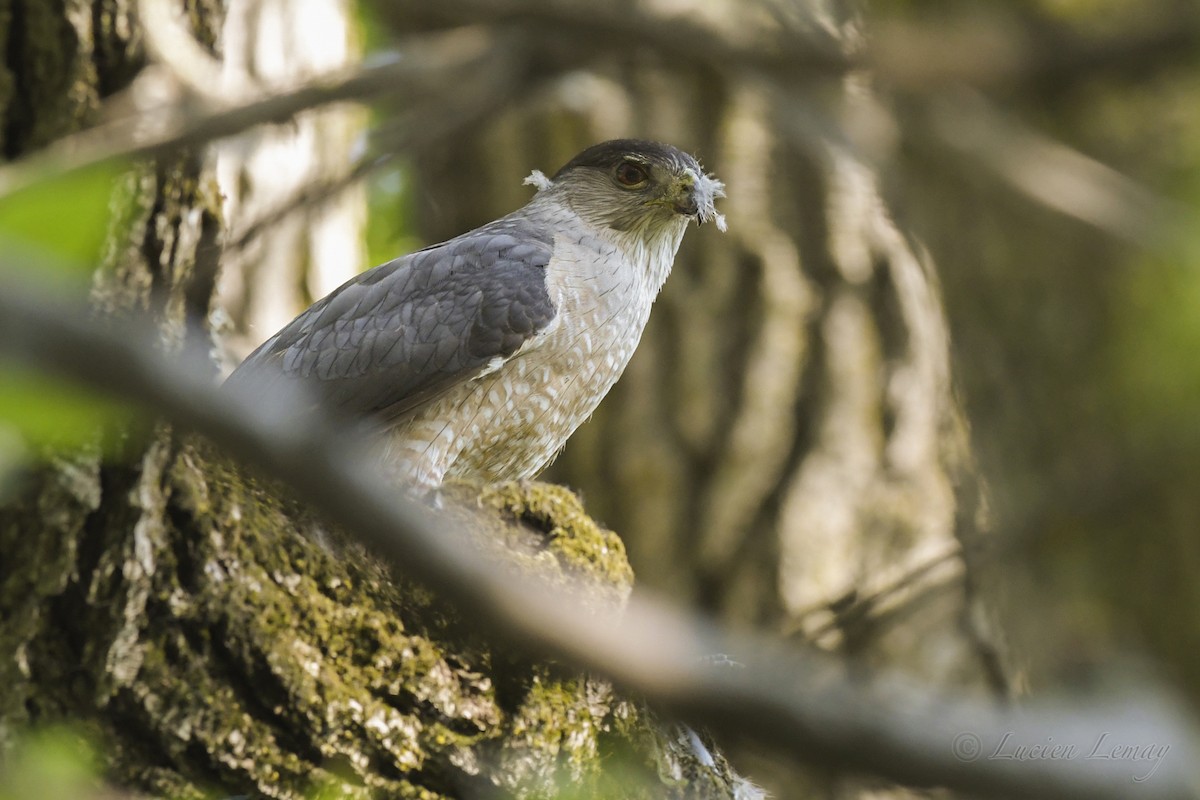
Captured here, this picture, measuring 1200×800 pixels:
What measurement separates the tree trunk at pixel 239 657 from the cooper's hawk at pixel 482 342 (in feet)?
3.15

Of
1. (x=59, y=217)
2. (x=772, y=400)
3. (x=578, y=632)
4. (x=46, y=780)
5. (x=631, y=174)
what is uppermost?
(x=59, y=217)

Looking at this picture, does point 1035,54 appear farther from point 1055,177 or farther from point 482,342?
point 482,342

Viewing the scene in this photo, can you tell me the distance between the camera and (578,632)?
1316 mm

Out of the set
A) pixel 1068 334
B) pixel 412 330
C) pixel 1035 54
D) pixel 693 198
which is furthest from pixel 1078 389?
pixel 412 330

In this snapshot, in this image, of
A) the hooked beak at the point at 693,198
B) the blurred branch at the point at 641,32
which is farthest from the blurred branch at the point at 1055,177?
the hooked beak at the point at 693,198

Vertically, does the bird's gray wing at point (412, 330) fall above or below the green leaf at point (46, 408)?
below

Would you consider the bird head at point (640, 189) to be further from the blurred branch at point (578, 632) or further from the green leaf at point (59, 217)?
the blurred branch at point (578, 632)

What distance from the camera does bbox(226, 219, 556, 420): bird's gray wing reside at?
15.6 feet

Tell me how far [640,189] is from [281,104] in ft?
6.38

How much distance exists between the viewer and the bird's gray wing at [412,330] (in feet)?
15.6

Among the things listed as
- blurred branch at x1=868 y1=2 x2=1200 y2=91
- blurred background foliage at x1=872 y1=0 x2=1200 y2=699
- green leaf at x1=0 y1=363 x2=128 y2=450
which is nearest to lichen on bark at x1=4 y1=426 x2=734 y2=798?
blurred background foliage at x1=872 y1=0 x2=1200 y2=699

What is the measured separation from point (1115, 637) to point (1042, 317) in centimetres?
113

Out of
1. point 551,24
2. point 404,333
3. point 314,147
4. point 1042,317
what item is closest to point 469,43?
point 314,147

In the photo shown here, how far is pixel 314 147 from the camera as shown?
6.87m
